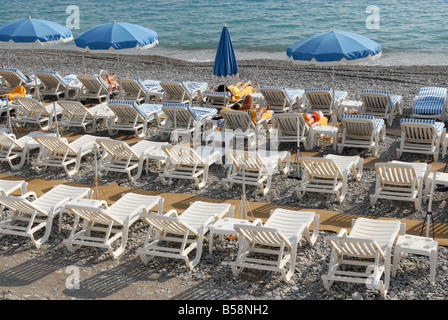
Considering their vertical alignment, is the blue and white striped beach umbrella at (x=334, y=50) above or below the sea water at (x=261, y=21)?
above

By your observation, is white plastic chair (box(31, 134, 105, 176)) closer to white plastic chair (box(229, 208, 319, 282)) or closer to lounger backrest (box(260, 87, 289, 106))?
lounger backrest (box(260, 87, 289, 106))

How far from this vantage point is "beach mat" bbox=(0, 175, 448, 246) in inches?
352

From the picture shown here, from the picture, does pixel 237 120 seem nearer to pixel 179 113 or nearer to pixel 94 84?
pixel 179 113

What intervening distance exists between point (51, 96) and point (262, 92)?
19.1ft

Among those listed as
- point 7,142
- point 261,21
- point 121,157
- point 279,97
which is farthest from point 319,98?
point 261,21

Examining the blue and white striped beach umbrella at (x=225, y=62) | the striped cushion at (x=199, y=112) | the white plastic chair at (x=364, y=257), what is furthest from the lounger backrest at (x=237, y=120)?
the white plastic chair at (x=364, y=257)

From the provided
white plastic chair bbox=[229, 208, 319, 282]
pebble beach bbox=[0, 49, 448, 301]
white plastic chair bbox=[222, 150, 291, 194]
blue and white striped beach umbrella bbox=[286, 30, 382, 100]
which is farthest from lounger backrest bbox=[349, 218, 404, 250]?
blue and white striped beach umbrella bbox=[286, 30, 382, 100]

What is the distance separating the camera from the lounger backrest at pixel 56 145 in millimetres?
11359

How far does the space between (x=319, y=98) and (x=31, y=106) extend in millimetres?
6156

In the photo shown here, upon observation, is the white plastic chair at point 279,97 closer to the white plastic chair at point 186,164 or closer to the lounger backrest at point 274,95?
the lounger backrest at point 274,95

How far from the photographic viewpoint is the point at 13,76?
16.8m

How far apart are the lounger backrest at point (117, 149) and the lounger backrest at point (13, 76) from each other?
6577 millimetres

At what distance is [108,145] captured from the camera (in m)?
11.2

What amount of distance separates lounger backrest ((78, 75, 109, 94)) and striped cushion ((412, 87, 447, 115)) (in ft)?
23.4
